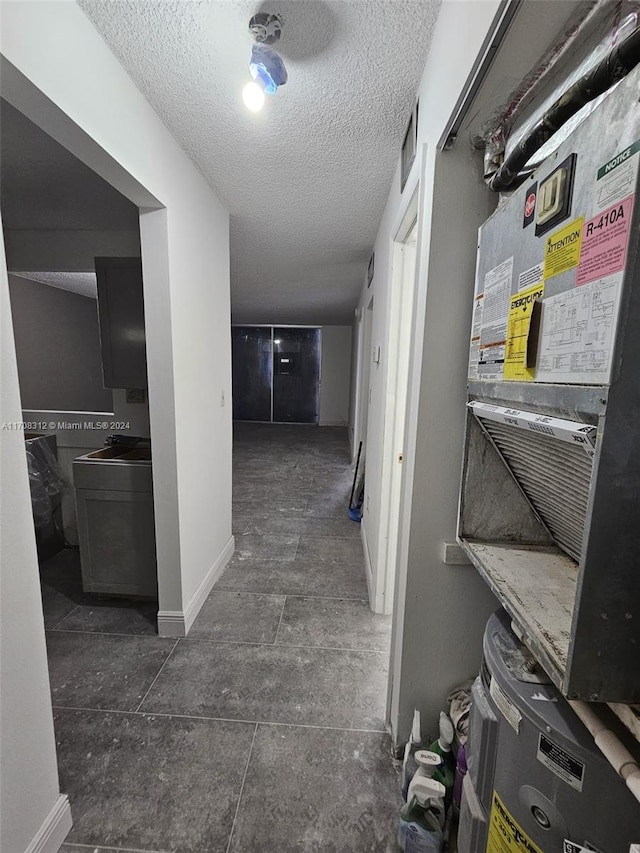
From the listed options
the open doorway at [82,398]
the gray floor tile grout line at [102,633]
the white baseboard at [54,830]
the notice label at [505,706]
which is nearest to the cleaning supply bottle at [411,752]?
the notice label at [505,706]

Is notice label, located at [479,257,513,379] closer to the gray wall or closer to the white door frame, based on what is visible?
the white door frame

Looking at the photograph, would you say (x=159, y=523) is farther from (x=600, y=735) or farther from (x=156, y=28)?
(x=156, y=28)

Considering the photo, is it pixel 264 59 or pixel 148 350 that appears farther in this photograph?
pixel 148 350

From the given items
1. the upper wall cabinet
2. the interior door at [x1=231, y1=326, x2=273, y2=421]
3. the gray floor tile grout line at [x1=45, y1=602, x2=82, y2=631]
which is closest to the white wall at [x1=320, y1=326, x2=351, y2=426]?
the interior door at [x1=231, y1=326, x2=273, y2=421]

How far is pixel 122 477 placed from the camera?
2.01 meters

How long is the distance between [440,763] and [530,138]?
5.50 ft

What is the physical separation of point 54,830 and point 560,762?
1.41 m

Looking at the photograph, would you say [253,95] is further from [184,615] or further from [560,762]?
[184,615]

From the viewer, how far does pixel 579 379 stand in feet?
1.77

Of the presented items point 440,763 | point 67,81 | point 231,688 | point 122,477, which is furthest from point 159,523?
point 67,81

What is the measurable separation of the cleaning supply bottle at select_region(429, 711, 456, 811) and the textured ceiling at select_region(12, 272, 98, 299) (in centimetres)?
314

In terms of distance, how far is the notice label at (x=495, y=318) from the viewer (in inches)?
30.8

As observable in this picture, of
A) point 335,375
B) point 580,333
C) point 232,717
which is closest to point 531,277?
point 580,333

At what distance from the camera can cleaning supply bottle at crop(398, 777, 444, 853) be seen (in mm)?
992
